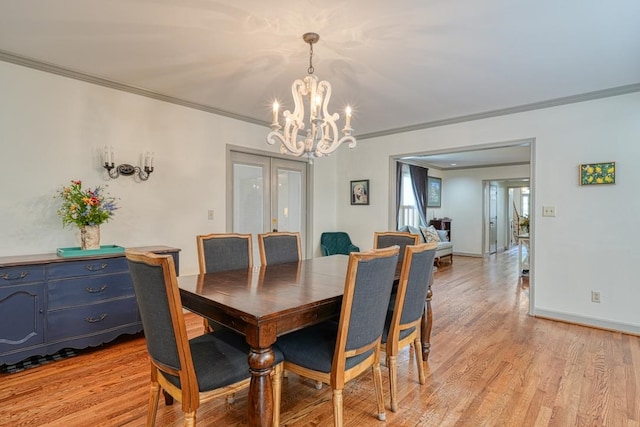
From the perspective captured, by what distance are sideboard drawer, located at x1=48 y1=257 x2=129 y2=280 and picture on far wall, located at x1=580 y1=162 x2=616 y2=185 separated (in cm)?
469

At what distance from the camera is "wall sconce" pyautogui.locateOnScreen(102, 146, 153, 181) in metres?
3.19

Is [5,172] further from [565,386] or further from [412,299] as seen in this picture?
[565,386]

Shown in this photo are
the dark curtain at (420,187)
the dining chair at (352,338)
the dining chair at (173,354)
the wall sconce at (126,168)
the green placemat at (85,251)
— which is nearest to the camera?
the dining chair at (173,354)

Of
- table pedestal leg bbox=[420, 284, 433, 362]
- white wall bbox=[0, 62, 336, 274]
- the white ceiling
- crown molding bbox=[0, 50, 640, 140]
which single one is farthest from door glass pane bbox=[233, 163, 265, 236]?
table pedestal leg bbox=[420, 284, 433, 362]

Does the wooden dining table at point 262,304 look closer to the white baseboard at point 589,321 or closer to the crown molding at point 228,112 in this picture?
the crown molding at point 228,112

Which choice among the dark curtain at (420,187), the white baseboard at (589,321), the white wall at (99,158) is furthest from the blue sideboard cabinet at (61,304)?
the dark curtain at (420,187)

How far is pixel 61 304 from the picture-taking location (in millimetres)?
2613

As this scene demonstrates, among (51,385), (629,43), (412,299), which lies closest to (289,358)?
(412,299)

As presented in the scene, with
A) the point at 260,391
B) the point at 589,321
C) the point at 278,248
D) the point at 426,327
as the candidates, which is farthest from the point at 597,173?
the point at 260,391

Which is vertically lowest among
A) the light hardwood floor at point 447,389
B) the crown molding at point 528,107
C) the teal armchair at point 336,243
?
the light hardwood floor at point 447,389

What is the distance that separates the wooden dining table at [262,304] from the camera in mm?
1449

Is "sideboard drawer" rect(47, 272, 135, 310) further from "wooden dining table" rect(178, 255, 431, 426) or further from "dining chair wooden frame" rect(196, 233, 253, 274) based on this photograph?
"wooden dining table" rect(178, 255, 431, 426)

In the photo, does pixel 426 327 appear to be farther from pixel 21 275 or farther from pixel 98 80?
pixel 98 80

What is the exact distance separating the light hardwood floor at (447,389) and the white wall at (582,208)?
0.37 metres
